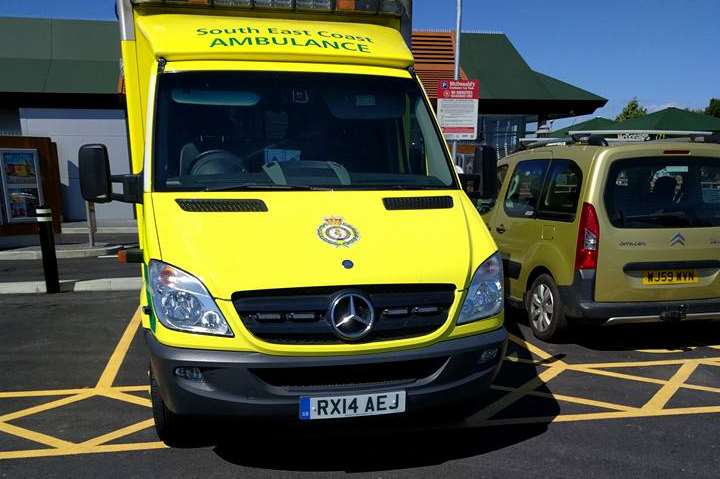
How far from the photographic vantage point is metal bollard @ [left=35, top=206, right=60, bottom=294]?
8164 millimetres

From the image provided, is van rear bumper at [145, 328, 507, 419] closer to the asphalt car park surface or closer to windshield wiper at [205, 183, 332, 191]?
the asphalt car park surface

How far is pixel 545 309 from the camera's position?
228 inches

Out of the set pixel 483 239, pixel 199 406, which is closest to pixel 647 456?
pixel 483 239

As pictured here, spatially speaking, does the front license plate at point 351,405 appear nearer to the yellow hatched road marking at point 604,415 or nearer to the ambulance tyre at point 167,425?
the ambulance tyre at point 167,425

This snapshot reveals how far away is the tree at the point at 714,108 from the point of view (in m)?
51.2

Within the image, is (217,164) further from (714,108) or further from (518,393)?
(714,108)

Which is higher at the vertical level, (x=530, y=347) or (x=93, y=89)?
(x=93, y=89)

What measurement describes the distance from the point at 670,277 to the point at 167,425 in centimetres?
446

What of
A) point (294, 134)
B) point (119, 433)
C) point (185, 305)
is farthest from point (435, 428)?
point (294, 134)

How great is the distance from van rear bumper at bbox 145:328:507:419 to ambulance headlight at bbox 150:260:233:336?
0.12m

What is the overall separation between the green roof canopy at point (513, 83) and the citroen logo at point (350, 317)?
53.5 ft

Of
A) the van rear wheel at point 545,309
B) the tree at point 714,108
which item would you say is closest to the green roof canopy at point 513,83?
the van rear wheel at point 545,309

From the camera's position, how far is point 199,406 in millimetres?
2871

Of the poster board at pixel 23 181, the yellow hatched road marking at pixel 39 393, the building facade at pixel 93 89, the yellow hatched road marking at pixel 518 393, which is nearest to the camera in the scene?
the yellow hatched road marking at pixel 518 393
